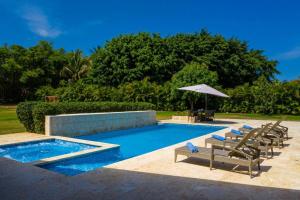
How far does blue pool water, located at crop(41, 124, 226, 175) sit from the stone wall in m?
0.38

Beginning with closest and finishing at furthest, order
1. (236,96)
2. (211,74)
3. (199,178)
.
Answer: (199,178)
(211,74)
(236,96)

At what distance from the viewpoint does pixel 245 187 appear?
550cm

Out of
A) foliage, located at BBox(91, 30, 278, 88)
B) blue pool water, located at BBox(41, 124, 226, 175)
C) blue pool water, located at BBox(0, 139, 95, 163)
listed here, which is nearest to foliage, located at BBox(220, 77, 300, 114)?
foliage, located at BBox(91, 30, 278, 88)

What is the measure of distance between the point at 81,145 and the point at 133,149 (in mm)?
2098

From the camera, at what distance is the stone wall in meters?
12.1

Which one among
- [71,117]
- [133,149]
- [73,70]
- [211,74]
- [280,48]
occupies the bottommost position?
[133,149]

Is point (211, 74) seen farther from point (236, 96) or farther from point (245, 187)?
point (245, 187)

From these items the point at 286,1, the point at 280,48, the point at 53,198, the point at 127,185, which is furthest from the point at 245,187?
the point at 280,48

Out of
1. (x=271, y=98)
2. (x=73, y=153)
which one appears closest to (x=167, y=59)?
(x=271, y=98)

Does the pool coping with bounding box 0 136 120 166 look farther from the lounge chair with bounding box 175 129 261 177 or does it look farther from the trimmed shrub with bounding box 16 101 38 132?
the lounge chair with bounding box 175 129 261 177

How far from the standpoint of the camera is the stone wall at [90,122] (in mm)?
12133

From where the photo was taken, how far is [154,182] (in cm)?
572

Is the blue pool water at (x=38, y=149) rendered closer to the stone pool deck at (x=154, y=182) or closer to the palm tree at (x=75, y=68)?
the stone pool deck at (x=154, y=182)

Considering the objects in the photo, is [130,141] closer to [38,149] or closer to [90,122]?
[90,122]
